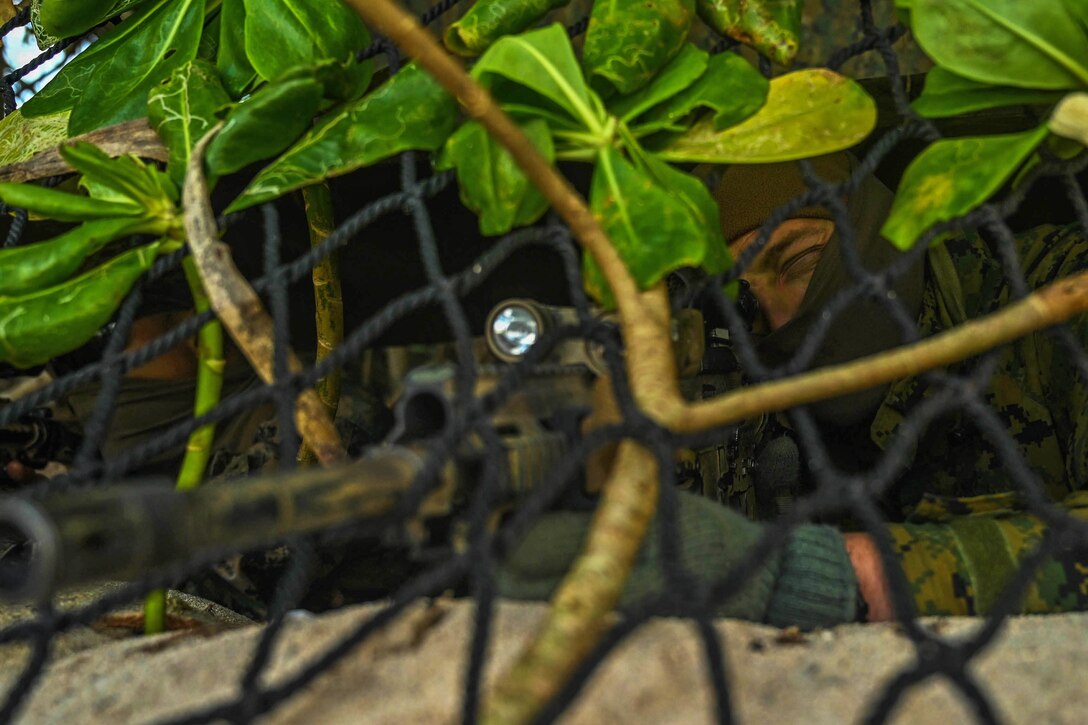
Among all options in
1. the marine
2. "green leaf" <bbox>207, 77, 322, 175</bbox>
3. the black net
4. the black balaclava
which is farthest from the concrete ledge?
the black balaclava

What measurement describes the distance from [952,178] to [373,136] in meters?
0.39

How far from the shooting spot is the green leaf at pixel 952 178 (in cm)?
58

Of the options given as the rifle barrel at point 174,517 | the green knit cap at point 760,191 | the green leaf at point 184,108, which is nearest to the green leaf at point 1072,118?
the rifle barrel at point 174,517

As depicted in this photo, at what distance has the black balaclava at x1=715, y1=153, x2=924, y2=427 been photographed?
4.03 feet

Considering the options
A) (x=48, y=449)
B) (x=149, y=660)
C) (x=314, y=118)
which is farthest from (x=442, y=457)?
(x=48, y=449)

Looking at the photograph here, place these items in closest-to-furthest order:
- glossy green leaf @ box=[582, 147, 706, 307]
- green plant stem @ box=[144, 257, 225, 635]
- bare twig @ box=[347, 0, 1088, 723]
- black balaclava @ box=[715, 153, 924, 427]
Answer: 1. bare twig @ box=[347, 0, 1088, 723]
2. glossy green leaf @ box=[582, 147, 706, 307]
3. green plant stem @ box=[144, 257, 225, 635]
4. black balaclava @ box=[715, 153, 924, 427]

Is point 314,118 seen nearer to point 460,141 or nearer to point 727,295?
point 460,141

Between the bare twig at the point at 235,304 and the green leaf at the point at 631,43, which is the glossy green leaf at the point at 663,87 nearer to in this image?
the green leaf at the point at 631,43

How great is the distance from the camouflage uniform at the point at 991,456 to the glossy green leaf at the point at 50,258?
70 cm

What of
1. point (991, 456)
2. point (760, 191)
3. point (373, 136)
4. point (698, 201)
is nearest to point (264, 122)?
point (373, 136)

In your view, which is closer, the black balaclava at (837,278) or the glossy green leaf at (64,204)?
the glossy green leaf at (64,204)

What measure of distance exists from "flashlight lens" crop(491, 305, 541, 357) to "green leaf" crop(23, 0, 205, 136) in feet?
1.27

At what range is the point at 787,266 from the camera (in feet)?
4.25

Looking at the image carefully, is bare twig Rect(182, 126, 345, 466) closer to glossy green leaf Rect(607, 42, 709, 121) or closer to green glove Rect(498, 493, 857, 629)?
green glove Rect(498, 493, 857, 629)
